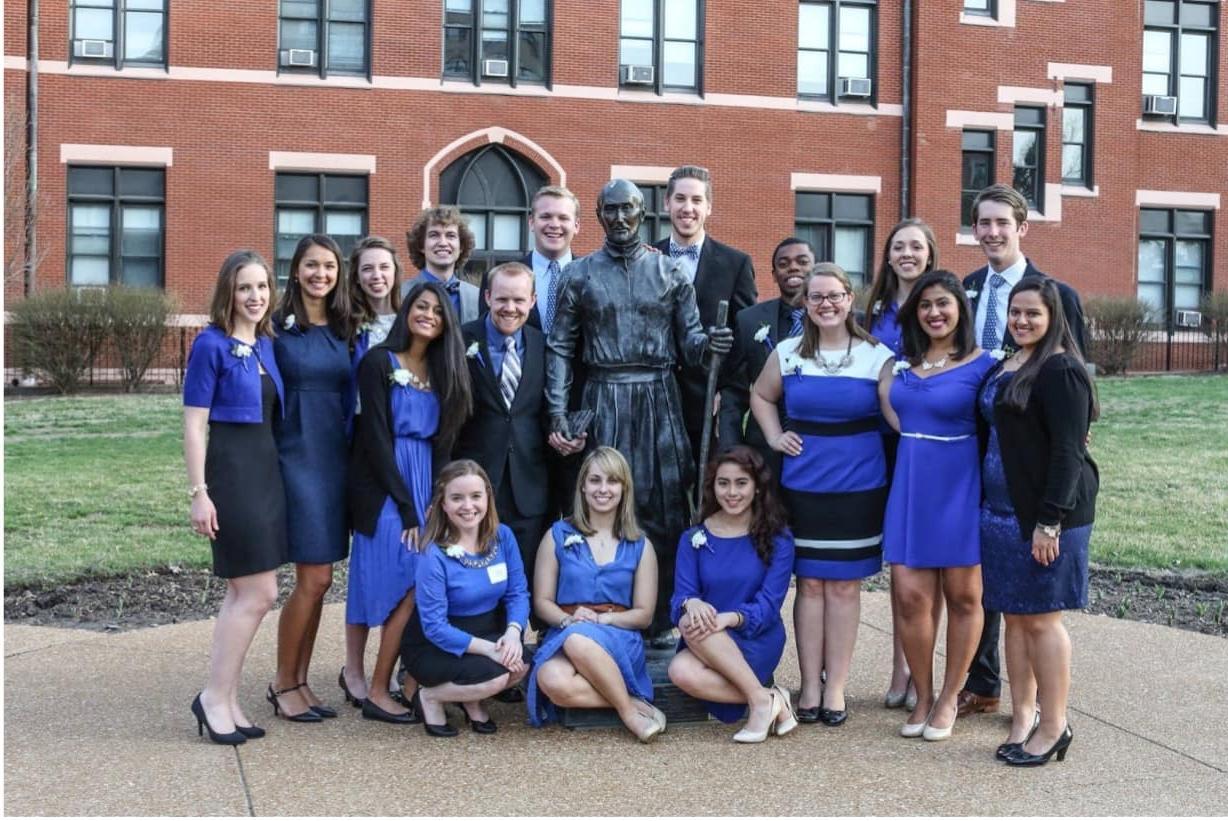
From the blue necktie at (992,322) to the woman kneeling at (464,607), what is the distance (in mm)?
2203

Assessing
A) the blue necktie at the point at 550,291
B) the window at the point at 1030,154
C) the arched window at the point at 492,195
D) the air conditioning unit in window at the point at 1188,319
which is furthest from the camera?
the air conditioning unit in window at the point at 1188,319

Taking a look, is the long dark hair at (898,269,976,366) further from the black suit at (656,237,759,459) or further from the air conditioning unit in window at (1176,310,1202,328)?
the air conditioning unit in window at (1176,310,1202,328)

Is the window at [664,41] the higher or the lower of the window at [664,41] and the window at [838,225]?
the higher

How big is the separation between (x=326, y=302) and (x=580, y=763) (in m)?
2.10

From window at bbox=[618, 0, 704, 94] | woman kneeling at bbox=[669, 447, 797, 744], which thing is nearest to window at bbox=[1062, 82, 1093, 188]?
Result: window at bbox=[618, 0, 704, 94]

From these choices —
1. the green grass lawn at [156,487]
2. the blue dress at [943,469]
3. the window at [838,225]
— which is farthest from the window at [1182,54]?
the blue dress at [943,469]

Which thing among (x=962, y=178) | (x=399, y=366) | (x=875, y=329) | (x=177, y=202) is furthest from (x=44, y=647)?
(x=962, y=178)

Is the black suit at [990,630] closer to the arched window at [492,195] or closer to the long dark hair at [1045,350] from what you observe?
the long dark hair at [1045,350]

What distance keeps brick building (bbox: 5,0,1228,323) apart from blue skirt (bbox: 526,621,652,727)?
58.9 feet

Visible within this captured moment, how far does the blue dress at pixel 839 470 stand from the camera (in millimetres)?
5852

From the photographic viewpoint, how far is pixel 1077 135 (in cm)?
2761

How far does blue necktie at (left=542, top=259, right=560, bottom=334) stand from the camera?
6387 mm

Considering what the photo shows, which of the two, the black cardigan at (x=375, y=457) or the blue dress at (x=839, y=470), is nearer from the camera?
the black cardigan at (x=375, y=457)

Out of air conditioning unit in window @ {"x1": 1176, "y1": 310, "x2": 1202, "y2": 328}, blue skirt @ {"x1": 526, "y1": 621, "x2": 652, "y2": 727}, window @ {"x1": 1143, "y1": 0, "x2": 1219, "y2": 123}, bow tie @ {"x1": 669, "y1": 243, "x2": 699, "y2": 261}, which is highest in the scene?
window @ {"x1": 1143, "y1": 0, "x2": 1219, "y2": 123}
